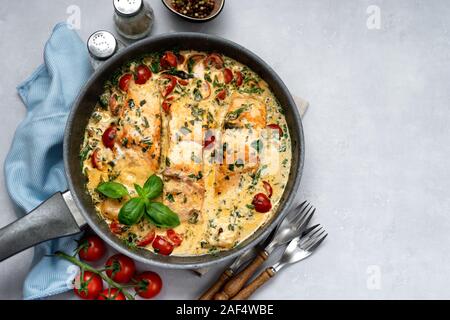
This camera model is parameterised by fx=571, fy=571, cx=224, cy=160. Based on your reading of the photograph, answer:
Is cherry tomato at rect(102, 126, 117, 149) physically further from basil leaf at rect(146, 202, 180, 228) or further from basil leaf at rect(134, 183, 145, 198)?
basil leaf at rect(146, 202, 180, 228)

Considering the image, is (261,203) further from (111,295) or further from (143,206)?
(111,295)

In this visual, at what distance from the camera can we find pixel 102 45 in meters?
4.48

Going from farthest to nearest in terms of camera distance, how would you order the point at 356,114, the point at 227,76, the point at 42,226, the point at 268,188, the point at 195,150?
1. the point at 356,114
2. the point at 227,76
3. the point at 268,188
4. the point at 195,150
5. the point at 42,226

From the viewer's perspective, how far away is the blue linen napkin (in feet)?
14.5

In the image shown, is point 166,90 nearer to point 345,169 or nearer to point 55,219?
point 55,219

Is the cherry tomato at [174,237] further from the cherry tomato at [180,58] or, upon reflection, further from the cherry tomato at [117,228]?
the cherry tomato at [180,58]

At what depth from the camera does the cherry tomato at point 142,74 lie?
4.31 metres

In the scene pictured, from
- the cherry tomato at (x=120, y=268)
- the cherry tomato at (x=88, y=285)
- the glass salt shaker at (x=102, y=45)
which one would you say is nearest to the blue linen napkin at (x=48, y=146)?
→ the cherry tomato at (x=88, y=285)

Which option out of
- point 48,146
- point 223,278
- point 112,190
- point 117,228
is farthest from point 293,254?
point 48,146

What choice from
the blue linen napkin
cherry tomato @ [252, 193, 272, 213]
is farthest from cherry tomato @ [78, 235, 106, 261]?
cherry tomato @ [252, 193, 272, 213]

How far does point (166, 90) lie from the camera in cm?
431

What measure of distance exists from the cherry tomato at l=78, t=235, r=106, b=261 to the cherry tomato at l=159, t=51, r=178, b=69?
1.45 m

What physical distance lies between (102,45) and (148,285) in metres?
1.91
